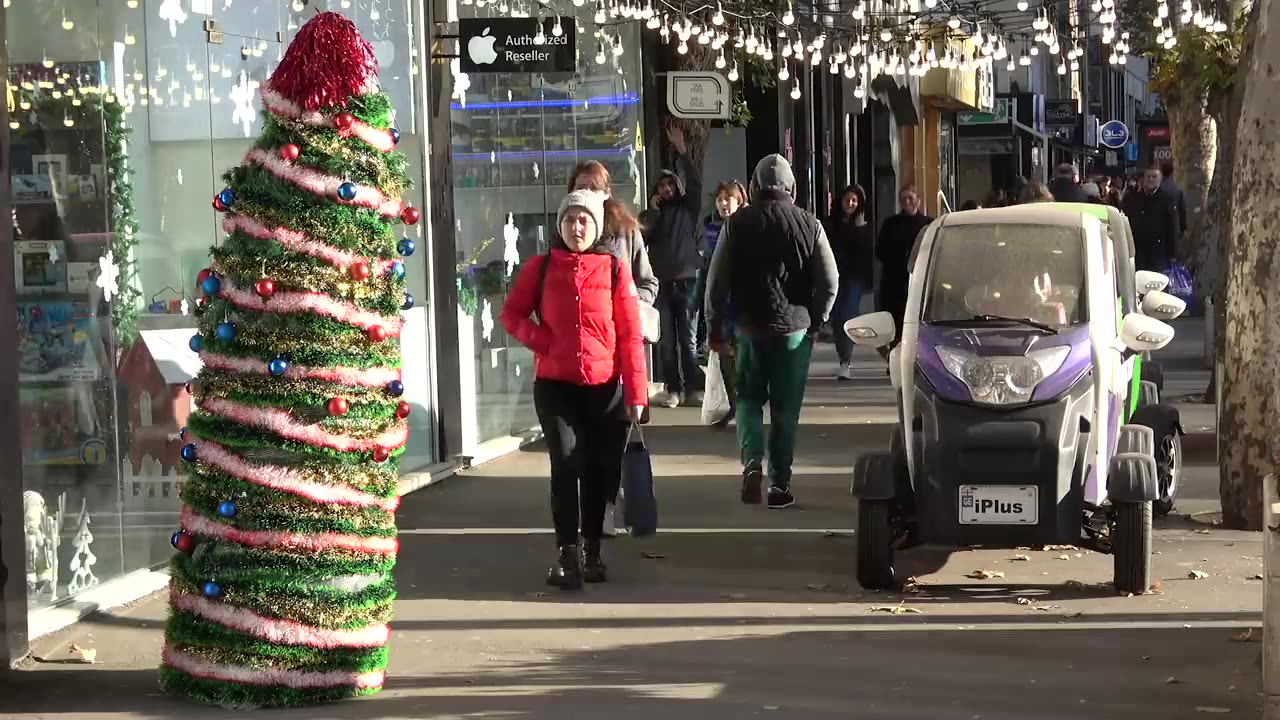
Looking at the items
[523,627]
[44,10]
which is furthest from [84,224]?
[523,627]

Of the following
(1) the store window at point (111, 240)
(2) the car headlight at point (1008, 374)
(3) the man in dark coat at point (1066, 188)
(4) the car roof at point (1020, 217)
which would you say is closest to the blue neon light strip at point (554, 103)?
(1) the store window at point (111, 240)

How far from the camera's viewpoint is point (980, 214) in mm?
9227

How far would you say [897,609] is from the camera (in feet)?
27.8

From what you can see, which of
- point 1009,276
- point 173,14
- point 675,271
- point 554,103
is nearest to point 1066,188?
point 675,271

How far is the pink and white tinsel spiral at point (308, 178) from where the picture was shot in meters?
6.85

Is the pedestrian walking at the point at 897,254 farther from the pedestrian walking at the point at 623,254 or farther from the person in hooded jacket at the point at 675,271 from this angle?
the pedestrian walking at the point at 623,254

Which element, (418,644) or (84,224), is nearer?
(418,644)

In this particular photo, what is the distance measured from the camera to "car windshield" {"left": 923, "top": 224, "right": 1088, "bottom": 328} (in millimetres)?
8984

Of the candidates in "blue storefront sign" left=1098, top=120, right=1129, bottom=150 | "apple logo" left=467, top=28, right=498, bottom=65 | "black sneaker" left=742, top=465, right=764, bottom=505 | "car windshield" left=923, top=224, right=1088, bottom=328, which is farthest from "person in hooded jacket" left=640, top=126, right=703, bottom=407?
"blue storefront sign" left=1098, top=120, right=1129, bottom=150

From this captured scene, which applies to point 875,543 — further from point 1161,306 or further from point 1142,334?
point 1161,306

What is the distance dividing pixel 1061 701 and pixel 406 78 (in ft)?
25.9

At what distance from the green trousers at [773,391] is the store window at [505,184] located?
335cm

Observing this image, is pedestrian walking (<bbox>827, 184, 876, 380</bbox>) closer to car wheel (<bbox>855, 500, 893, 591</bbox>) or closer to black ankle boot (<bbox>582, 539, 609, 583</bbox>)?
black ankle boot (<bbox>582, 539, 609, 583</bbox>)

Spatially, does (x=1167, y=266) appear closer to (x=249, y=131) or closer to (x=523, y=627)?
(x=249, y=131)
